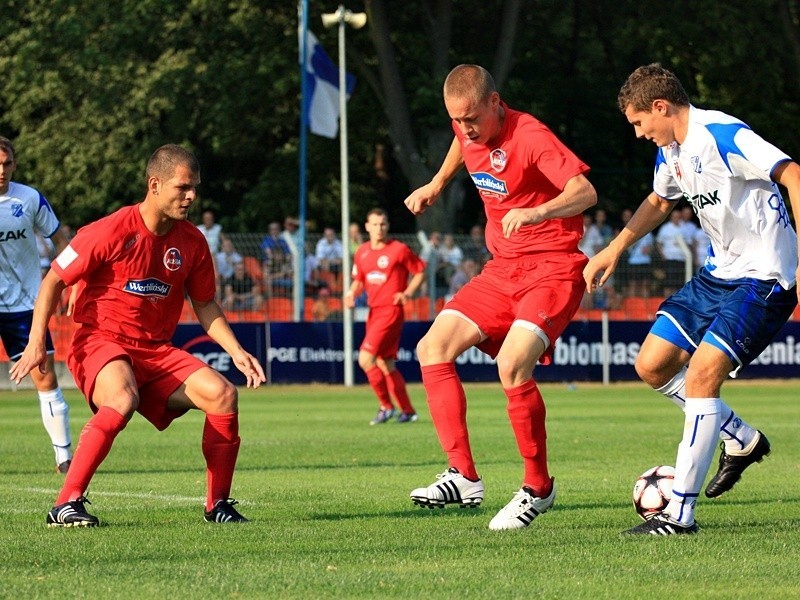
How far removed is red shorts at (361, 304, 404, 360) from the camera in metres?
17.2

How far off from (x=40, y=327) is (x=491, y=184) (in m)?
2.44

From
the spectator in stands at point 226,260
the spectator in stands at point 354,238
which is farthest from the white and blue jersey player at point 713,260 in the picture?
the spectator in stands at point 354,238

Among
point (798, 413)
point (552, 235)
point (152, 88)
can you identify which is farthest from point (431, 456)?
point (152, 88)

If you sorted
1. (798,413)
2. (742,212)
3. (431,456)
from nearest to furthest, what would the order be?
(742,212) → (431,456) → (798,413)

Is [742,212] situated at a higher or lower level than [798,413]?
higher

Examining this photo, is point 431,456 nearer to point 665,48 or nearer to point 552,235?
point 552,235

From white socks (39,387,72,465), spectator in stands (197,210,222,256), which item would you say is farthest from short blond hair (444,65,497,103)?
spectator in stands (197,210,222,256)

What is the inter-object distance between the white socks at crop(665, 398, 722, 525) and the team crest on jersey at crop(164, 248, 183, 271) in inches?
105

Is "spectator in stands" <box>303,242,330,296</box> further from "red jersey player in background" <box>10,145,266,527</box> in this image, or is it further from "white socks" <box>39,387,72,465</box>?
"red jersey player in background" <box>10,145,266,527</box>

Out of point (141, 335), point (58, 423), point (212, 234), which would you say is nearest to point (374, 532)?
point (141, 335)

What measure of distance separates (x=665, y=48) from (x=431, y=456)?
82.1 feet

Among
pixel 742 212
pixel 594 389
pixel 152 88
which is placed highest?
pixel 152 88

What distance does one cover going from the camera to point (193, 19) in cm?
3647

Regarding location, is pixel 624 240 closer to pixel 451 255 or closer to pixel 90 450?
pixel 90 450
